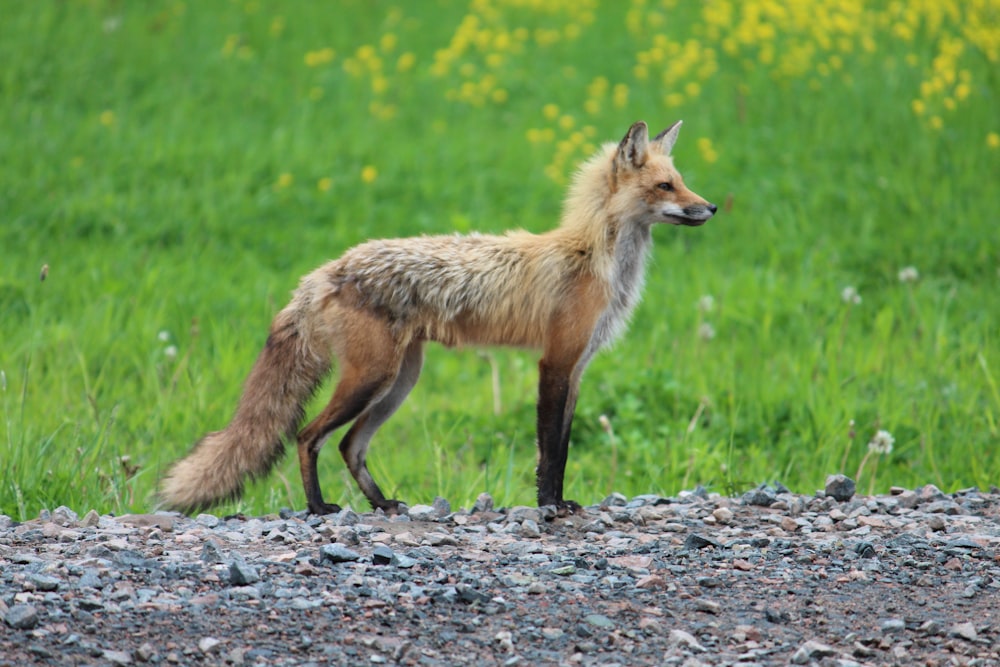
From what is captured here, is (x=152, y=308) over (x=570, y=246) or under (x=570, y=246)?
under

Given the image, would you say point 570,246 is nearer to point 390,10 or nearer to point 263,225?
point 263,225

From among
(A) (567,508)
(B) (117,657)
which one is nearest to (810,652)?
(A) (567,508)

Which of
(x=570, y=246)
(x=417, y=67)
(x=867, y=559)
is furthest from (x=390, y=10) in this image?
(x=867, y=559)

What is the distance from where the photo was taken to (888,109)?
11.6 meters

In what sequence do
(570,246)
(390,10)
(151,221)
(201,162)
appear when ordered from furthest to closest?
1. (390,10)
2. (201,162)
3. (151,221)
4. (570,246)

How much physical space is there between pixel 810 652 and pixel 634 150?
9.65 ft

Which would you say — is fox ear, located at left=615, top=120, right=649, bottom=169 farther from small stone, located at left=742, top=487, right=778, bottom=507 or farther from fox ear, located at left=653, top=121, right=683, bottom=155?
small stone, located at left=742, top=487, right=778, bottom=507

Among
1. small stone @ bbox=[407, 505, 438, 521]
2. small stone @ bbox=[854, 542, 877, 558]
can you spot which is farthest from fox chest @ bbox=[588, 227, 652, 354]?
small stone @ bbox=[854, 542, 877, 558]

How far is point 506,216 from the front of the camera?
Result: 34.6 feet

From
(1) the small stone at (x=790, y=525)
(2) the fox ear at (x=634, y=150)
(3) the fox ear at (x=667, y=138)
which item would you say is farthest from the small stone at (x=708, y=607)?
(3) the fox ear at (x=667, y=138)

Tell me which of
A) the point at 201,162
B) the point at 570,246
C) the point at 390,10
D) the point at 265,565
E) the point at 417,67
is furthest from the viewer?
the point at 390,10

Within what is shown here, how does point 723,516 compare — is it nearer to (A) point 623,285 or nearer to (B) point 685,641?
(A) point 623,285

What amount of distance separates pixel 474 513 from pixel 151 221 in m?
6.03

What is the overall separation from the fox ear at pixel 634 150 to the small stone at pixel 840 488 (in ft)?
6.11
